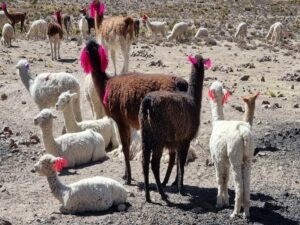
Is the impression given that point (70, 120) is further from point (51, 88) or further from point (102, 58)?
point (102, 58)

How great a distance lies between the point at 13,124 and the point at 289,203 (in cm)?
622

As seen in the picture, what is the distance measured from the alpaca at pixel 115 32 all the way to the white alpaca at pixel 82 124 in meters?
5.24

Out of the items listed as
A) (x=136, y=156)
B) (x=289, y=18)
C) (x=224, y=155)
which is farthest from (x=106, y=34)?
(x=289, y=18)

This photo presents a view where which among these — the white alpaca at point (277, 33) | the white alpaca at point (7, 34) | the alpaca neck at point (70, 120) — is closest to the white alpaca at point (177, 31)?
the white alpaca at point (277, 33)

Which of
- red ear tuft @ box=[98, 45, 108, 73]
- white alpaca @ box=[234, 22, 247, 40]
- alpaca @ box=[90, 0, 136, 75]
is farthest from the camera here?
white alpaca @ box=[234, 22, 247, 40]

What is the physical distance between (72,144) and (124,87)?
1.73m

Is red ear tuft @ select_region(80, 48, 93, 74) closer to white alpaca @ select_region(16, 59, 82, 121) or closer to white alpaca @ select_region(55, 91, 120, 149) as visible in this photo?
white alpaca @ select_region(55, 91, 120, 149)

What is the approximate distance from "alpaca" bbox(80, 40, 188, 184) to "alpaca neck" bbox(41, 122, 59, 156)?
1.03 meters

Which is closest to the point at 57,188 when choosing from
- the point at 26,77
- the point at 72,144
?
the point at 72,144

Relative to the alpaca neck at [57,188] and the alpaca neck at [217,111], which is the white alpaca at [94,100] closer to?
the alpaca neck at [217,111]

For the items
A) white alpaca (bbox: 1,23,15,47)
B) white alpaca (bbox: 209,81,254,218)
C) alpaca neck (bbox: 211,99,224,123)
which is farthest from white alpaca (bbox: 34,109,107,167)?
white alpaca (bbox: 1,23,15,47)

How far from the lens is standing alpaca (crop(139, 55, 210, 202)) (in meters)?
8.00

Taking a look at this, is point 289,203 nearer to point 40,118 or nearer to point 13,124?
point 40,118

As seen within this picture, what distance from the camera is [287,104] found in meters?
15.3
